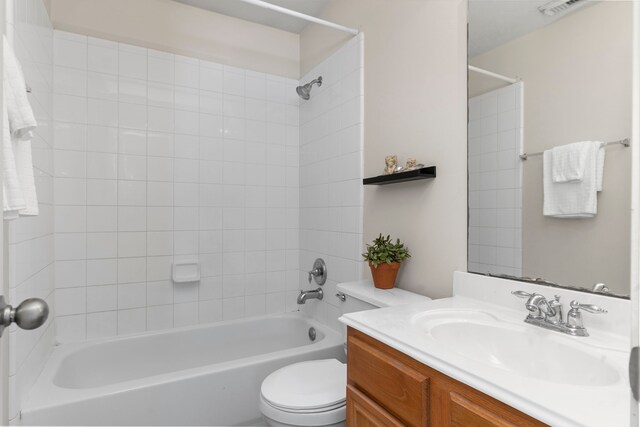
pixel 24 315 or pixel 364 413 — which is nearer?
pixel 24 315

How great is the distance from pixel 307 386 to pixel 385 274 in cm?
61

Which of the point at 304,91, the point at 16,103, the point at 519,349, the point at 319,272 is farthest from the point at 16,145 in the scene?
the point at 304,91

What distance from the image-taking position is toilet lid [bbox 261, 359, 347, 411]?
4.37 feet

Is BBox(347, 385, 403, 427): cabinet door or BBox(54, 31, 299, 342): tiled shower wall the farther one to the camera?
BBox(54, 31, 299, 342): tiled shower wall

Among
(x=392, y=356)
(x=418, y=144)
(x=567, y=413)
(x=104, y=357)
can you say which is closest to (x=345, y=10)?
(x=418, y=144)

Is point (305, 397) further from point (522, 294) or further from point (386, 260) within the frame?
point (522, 294)

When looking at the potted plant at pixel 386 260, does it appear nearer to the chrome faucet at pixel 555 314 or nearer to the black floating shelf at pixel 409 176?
the black floating shelf at pixel 409 176

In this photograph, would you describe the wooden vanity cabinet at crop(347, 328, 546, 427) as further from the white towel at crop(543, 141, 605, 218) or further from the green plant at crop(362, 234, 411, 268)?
the white towel at crop(543, 141, 605, 218)

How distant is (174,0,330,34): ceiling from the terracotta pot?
184cm

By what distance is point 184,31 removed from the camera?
2.44 metres

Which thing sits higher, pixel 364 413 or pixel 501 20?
pixel 501 20

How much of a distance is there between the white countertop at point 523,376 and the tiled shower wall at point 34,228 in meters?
1.24

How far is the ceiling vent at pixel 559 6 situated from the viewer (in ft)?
3.60

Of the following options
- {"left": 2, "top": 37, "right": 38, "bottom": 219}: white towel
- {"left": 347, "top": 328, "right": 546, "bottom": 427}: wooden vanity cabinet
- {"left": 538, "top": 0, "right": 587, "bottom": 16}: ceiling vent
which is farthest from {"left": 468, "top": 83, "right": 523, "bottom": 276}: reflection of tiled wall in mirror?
{"left": 2, "top": 37, "right": 38, "bottom": 219}: white towel
